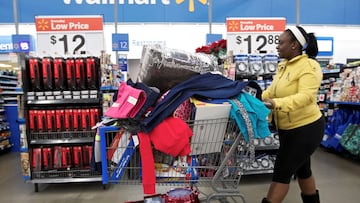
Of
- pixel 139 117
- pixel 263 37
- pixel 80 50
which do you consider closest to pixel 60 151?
pixel 80 50

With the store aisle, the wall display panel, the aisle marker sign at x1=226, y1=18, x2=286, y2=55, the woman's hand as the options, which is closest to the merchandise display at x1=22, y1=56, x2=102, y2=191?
the store aisle

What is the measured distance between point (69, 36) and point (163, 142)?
3770 mm

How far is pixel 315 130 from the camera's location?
2.13m

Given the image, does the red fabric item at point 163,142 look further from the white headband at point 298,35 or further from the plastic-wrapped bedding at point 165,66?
the white headband at point 298,35

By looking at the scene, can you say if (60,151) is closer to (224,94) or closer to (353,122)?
(224,94)

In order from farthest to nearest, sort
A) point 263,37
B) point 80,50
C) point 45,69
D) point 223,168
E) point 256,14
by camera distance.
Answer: point 256,14
point 80,50
point 263,37
point 45,69
point 223,168

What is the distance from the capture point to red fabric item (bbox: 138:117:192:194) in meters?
1.64

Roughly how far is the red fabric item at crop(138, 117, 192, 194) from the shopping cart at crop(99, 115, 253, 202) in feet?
0.32

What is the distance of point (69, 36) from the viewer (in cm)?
471

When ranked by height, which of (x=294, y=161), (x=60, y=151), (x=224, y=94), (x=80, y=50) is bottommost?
(x=60, y=151)

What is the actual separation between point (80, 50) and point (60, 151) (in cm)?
187

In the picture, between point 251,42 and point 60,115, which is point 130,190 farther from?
point 251,42

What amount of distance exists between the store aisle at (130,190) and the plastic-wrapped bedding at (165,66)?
1873 mm

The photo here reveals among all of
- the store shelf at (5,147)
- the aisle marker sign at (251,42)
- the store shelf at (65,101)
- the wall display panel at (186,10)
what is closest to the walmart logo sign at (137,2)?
the wall display panel at (186,10)
